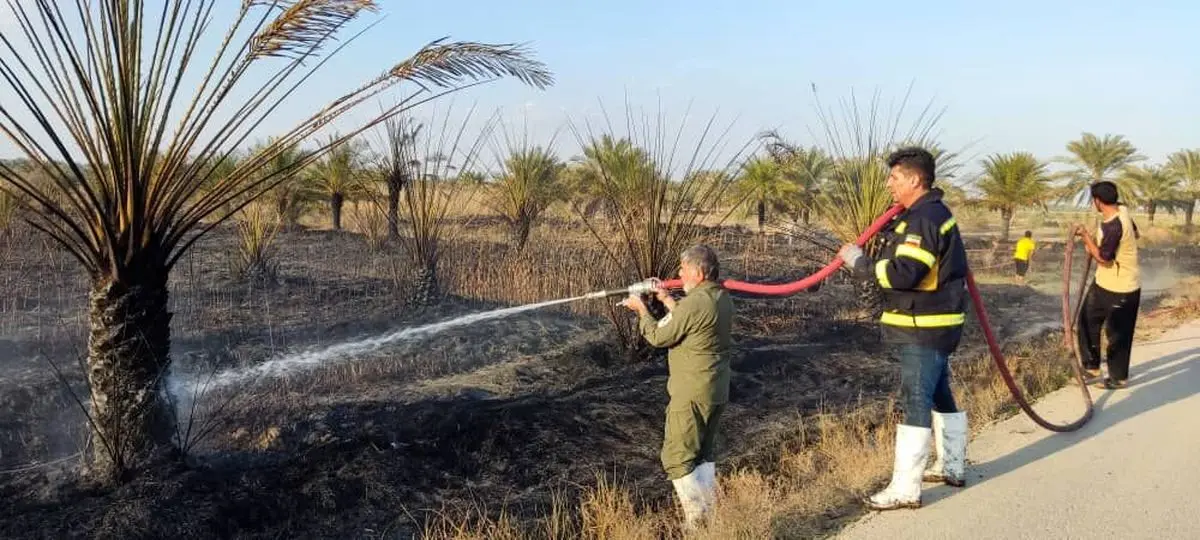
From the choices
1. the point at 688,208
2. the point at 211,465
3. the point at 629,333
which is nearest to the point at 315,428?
the point at 211,465

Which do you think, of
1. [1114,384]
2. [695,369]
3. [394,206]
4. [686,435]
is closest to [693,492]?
[686,435]

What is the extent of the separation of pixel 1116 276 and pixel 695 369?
211 inches

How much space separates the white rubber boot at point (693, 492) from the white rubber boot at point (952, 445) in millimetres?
1493

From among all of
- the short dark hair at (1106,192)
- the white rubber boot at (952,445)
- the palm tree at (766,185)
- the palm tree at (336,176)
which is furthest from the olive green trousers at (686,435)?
the palm tree at (766,185)

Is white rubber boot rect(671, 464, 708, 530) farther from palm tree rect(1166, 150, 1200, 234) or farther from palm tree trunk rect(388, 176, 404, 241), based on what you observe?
palm tree rect(1166, 150, 1200, 234)

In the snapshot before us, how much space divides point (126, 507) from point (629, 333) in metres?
5.18

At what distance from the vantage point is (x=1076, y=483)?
15.8 feet

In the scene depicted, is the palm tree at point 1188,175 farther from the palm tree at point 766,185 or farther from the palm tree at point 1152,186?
the palm tree at point 766,185

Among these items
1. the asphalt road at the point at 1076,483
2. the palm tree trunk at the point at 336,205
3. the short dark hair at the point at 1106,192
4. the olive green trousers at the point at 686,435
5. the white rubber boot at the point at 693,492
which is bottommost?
the asphalt road at the point at 1076,483

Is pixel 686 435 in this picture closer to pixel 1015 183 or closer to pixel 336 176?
pixel 336 176

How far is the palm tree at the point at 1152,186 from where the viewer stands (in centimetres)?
3559

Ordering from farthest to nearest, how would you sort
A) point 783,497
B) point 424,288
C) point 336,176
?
1. point 336,176
2. point 424,288
3. point 783,497

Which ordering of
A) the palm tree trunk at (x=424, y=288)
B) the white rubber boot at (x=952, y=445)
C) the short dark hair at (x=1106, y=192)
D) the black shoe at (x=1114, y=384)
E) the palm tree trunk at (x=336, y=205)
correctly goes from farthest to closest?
the palm tree trunk at (x=336, y=205), the palm tree trunk at (x=424, y=288), the black shoe at (x=1114, y=384), the short dark hair at (x=1106, y=192), the white rubber boot at (x=952, y=445)

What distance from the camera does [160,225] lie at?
4922mm
